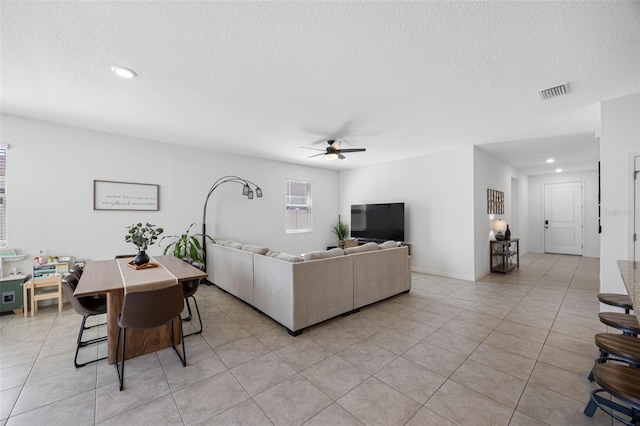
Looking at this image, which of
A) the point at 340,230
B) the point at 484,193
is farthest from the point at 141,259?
the point at 484,193

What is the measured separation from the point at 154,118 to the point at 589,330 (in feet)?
19.6

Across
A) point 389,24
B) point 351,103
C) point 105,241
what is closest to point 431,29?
point 389,24

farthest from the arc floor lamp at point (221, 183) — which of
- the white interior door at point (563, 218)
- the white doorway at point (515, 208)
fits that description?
the white interior door at point (563, 218)

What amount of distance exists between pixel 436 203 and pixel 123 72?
550 cm

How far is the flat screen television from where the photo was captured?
6.01 metres

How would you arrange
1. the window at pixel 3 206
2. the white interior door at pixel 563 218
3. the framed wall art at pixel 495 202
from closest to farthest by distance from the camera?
1. the window at pixel 3 206
2. the framed wall art at pixel 495 202
3. the white interior door at pixel 563 218

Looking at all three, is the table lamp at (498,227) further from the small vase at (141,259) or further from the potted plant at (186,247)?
the small vase at (141,259)

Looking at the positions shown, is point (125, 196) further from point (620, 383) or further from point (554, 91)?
point (554, 91)

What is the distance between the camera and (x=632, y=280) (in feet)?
5.40

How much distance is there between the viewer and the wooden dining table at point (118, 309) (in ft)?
7.34

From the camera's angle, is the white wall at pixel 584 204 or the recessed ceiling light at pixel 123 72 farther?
the white wall at pixel 584 204

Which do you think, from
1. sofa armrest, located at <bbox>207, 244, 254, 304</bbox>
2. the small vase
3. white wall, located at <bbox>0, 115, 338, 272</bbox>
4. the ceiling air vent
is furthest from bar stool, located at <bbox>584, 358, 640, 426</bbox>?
white wall, located at <bbox>0, 115, 338, 272</bbox>

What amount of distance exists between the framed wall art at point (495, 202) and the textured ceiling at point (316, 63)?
2.00 metres

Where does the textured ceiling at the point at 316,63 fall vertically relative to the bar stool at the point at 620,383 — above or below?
above
